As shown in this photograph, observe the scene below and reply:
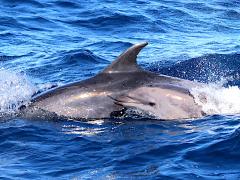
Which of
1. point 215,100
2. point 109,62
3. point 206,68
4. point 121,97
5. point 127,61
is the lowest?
point 109,62

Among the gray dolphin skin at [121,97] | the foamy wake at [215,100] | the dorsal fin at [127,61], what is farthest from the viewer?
the foamy wake at [215,100]

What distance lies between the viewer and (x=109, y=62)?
1633cm

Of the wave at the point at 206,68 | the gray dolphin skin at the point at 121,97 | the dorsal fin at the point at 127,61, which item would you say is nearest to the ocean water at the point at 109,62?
the wave at the point at 206,68

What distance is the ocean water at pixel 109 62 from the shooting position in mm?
8492

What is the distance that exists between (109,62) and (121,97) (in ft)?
18.9

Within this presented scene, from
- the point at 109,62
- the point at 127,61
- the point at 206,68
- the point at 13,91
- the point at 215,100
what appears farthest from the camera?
the point at 109,62

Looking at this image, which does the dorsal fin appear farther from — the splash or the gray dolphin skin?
the splash

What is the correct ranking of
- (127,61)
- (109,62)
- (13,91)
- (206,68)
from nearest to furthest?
(127,61) < (13,91) < (206,68) < (109,62)

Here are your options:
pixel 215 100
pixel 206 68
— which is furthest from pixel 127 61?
pixel 206 68

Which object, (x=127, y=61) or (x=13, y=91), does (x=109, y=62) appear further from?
(x=127, y=61)

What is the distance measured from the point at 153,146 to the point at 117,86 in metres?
1.92

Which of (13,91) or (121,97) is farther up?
(121,97)

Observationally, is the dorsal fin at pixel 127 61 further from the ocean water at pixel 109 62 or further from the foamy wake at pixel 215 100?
the foamy wake at pixel 215 100

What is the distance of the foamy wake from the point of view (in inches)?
Result: 434
